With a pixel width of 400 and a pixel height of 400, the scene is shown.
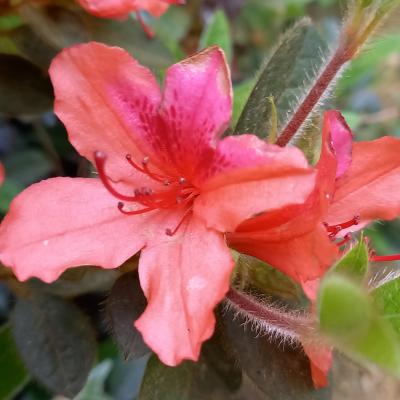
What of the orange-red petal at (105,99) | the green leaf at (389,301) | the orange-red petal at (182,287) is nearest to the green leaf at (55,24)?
the orange-red petal at (105,99)

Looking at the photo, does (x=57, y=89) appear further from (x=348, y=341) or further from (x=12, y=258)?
(x=348, y=341)

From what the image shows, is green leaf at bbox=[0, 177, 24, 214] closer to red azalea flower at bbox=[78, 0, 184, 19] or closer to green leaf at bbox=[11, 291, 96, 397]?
green leaf at bbox=[11, 291, 96, 397]

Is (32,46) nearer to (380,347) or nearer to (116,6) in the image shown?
(116,6)

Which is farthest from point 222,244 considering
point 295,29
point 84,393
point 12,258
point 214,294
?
point 84,393

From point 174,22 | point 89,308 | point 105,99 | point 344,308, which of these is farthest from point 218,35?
point 344,308

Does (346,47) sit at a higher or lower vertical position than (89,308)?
higher

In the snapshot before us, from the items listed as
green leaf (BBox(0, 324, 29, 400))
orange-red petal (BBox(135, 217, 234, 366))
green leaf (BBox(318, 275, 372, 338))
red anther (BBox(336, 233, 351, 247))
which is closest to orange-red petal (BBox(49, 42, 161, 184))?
orange-red petal (BBox(135, 217, 234, 366))

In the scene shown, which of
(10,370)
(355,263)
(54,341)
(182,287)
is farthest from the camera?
(10,370)
